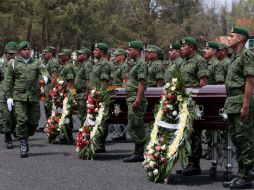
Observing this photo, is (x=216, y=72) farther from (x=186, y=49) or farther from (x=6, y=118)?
(x=6, y=118)

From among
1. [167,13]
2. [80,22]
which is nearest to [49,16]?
[80,22]

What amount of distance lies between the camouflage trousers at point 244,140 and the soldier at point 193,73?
1169 mm

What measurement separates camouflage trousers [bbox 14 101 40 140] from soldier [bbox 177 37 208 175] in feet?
10.6

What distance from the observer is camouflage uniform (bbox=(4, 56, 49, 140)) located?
10.9 meters

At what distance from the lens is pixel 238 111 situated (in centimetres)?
786

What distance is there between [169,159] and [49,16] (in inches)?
1237

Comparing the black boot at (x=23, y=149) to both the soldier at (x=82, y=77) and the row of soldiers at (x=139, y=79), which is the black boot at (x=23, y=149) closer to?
the row of soldiers at (x=139, y=79)

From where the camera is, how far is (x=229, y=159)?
8531 millimetres

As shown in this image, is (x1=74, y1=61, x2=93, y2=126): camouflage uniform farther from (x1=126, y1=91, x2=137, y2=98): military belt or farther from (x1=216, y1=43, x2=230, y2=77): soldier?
(x1=216, y1=43, x2=230, y2=77): soldier

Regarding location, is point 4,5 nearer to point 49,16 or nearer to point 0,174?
point 49,16

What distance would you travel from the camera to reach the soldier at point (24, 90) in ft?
35.9

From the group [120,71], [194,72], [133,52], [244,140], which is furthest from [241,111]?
[120,71]

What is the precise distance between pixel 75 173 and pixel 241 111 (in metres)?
2.90

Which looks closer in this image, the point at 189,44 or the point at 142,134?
the point at 189,44
